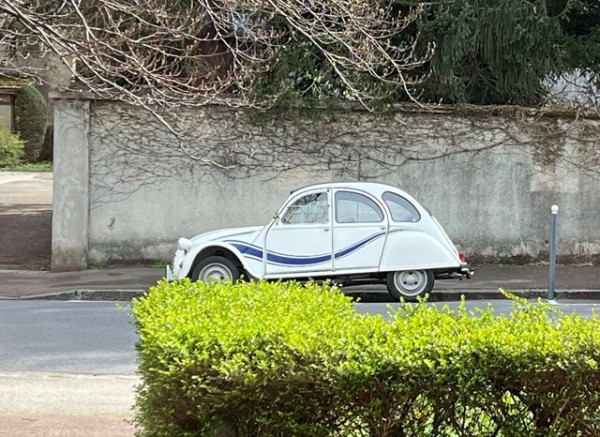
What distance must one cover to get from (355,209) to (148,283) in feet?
13.4

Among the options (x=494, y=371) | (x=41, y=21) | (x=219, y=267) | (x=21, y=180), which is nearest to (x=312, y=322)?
(x=494, y=371)

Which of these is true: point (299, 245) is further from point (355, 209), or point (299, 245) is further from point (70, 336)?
point (70, 336)

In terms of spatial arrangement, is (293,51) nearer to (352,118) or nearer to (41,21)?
(352,118)

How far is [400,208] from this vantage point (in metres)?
13.4

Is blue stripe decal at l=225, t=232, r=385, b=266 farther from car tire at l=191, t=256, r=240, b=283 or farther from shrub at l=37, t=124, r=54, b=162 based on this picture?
shrub at l=37, t=124, r=54, b=162

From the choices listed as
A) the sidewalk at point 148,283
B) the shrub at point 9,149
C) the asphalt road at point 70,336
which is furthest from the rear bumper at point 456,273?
the shrub at point 9,149

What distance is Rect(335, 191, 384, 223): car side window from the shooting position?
13.3 meters

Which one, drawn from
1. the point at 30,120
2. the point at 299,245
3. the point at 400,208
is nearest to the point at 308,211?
the point at 299,245

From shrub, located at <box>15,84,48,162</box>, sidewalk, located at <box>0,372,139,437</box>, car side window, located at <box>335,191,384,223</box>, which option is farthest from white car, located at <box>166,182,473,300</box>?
shrub, located at <box>15,84,48,162</box>

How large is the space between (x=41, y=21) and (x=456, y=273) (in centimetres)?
861

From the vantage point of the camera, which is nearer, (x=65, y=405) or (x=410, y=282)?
(x=65, y=405)

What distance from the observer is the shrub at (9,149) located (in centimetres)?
3488

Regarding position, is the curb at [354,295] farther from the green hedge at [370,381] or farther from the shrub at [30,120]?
the shrub at [30,120]

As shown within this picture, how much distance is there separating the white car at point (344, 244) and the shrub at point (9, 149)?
23721 mm
